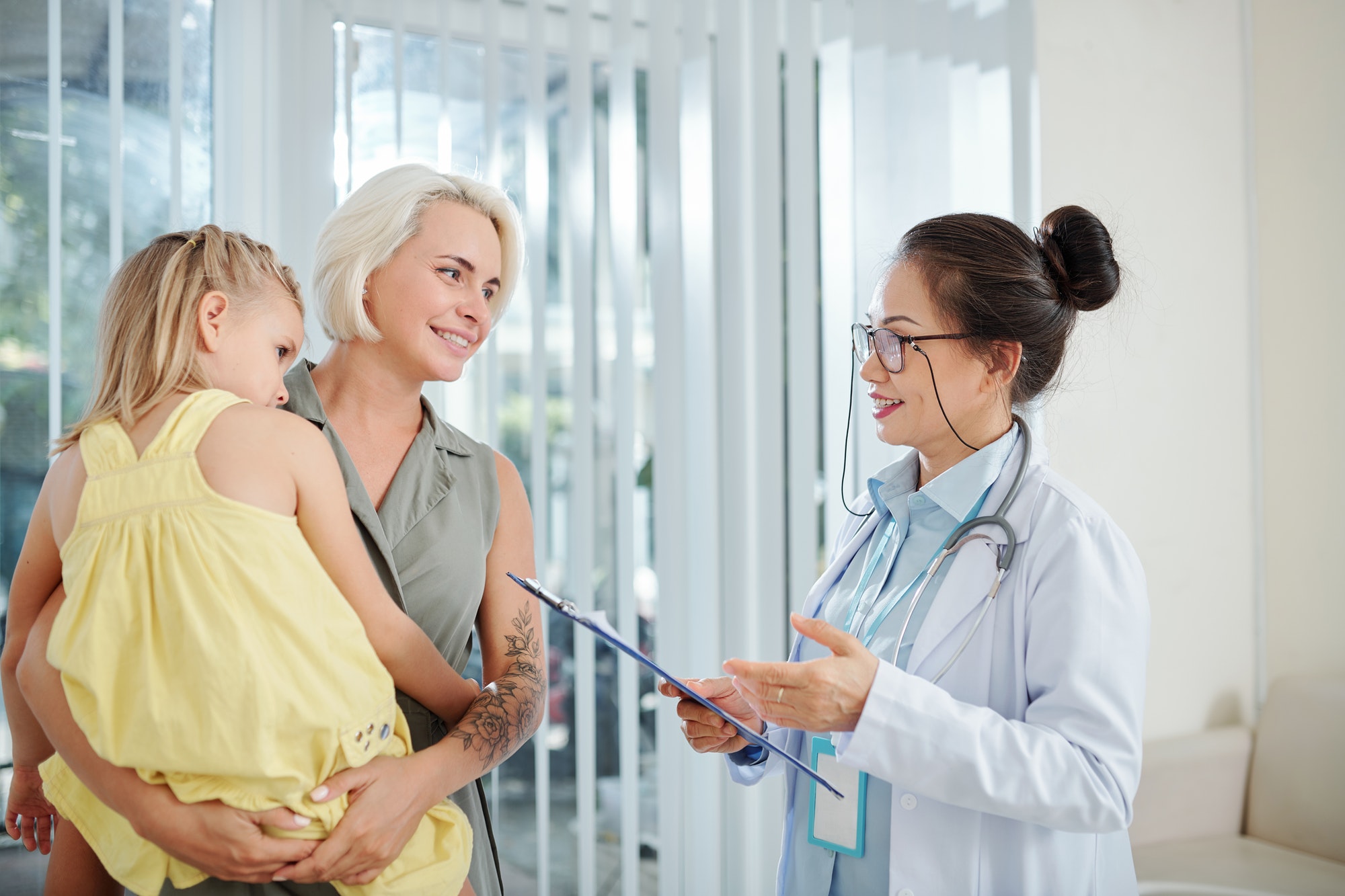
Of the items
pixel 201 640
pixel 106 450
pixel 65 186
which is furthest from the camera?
pixel 65 186

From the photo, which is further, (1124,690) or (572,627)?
(572,627)

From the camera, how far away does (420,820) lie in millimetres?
1265

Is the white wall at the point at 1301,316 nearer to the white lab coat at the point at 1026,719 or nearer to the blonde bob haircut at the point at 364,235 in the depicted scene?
the white lab coat at the point at 1026,719

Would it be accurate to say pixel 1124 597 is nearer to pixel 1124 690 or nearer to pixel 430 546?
pixel 1124 690

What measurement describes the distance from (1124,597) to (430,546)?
103cm

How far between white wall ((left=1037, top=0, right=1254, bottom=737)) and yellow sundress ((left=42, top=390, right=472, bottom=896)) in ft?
7.97

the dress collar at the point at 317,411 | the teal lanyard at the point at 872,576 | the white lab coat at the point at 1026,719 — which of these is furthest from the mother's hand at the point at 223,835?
the teal lanyard at the point at 872,576

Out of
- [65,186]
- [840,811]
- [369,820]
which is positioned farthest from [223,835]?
[65,186]

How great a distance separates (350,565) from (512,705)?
0.38 meters

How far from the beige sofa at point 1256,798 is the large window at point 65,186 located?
10.1 feet

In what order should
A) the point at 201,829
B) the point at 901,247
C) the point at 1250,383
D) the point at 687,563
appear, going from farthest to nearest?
the point at 1250,383, the point at 687,563, the point at 901,247, the point at 201,829

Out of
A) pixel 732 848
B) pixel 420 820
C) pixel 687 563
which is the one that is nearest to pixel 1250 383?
pixel 687 563

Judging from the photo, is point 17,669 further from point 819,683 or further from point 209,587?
point 819,683

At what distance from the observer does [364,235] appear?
5.00ft
